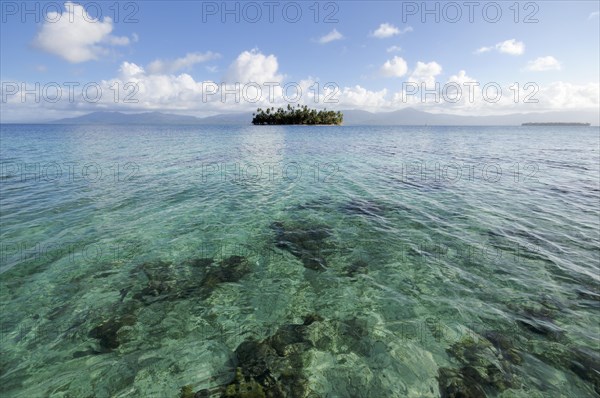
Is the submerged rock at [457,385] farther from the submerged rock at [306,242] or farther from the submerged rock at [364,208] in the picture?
the submerged rock at [364,208]

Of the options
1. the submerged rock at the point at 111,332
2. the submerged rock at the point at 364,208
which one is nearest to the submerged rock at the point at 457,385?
the submerged rock at the point at 111,332

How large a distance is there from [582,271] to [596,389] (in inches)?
252

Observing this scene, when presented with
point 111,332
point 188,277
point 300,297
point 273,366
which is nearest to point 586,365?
point 300,297

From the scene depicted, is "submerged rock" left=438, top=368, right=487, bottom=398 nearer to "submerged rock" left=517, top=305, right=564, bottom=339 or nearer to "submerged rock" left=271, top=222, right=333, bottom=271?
"submerged rock" left=517, top=305, right=564, bottom=339

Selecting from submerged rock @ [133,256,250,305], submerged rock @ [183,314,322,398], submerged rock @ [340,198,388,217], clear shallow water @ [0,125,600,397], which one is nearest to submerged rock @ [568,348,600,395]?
clear shallow water @ [0,125,600,397]

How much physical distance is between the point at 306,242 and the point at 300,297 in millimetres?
4307

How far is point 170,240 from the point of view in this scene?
13.7 meters

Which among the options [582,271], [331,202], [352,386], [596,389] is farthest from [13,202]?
[582,271]

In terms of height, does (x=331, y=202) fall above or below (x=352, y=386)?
above

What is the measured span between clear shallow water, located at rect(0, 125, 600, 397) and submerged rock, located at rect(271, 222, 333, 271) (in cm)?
11

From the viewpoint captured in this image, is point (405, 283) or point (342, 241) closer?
point (405, 283)

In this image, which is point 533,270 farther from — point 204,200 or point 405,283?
point 204,200

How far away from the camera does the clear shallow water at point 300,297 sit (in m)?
6.65

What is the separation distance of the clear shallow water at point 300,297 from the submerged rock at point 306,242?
4.2 inches
